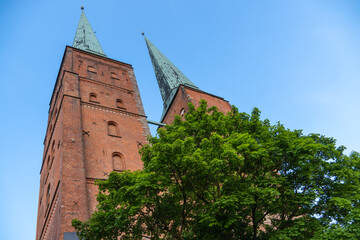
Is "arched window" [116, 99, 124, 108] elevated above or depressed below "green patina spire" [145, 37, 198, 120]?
below

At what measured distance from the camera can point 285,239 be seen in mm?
8711

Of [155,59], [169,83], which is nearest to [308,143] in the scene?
[169,83]

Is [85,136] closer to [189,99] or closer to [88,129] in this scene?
[88,129]

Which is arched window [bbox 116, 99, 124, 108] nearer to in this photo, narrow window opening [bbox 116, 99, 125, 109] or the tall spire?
narrow window opening [bbox 116, 99, 125, 109]

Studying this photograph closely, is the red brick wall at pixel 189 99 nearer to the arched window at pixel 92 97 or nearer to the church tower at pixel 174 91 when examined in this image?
the church tower at pixel 174 91

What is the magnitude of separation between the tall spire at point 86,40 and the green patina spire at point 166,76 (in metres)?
6.43

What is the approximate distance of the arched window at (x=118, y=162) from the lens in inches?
784

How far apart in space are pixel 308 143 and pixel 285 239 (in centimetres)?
324

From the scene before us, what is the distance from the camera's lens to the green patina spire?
32375 millimetres

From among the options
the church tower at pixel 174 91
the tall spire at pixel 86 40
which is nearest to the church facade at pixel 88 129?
the church tower at pixel 174 91

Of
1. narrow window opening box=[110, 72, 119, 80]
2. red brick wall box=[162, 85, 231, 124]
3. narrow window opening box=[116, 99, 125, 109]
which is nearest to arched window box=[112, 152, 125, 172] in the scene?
narrow window opening box=[116, 99, 125, 109]

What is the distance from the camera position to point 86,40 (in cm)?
3531

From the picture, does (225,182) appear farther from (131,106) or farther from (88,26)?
(88,26)

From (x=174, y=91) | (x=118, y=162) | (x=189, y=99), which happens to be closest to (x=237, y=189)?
(x=118, y=162)
